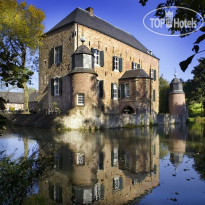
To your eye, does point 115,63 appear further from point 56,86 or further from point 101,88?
point 56,86

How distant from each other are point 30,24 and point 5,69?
2290 centimetres

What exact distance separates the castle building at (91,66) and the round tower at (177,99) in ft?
32.5

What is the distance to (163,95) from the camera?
42188 mm

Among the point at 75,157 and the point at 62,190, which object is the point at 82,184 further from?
the point at 75,157

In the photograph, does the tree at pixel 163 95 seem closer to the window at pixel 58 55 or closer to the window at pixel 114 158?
the window at pixel 58 55

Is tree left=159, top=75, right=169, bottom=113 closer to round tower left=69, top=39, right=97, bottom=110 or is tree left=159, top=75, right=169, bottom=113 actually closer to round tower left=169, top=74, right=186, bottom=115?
round tower left=169, top=74, right=186, bottom=115

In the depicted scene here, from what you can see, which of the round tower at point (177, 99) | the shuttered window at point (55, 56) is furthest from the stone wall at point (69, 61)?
the round tower at point (177, 99)

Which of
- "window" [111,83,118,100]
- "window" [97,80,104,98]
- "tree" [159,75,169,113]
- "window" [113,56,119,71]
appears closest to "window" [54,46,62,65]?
"window" [97,80,104,98]

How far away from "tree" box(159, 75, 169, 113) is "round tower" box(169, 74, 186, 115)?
22.7ft

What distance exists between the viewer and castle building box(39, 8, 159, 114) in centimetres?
2061

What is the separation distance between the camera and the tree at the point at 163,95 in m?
40.2

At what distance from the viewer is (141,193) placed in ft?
12.7

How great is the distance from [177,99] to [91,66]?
19318mm

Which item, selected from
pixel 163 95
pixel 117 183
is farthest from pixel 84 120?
pixel 163 95
